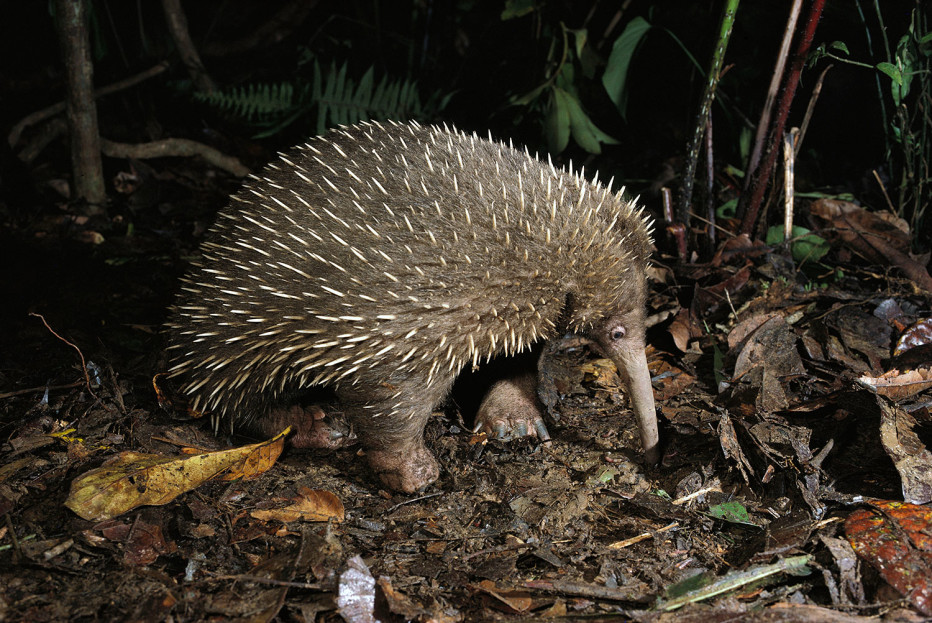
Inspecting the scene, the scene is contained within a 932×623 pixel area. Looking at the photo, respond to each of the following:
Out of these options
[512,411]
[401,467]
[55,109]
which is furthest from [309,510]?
[55,109]

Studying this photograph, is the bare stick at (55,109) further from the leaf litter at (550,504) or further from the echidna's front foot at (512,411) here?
the echidna's front foot at (512,411)

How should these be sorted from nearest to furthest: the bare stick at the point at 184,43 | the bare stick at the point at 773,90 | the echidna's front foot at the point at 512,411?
the echidna's front foot at the point at 512,411
the bare stick at the point at 773,90
the bare stick at the point at 184,43

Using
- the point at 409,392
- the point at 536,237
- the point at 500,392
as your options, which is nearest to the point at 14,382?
the point at 409,392

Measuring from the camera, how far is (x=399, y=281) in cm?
288

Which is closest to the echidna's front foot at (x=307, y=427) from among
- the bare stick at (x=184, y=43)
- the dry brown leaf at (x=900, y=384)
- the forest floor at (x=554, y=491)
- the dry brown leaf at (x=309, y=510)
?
the forest floor at (x=554, y=491)

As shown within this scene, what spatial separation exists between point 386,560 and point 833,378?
245cm

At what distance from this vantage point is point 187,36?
20.0 feet

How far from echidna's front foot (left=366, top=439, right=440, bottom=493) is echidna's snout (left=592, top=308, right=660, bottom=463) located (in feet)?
3.27

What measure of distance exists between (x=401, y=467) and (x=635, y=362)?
1174 millimetres

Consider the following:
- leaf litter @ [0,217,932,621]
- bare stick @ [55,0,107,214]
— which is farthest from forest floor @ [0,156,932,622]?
bare stick @ [55,0,107,214]

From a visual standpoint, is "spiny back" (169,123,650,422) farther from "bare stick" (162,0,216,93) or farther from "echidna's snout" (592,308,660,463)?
"bare stick" (162,0,216,93)

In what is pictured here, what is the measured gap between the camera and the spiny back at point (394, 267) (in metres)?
2.92

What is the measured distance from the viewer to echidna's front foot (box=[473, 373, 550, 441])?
374 cm

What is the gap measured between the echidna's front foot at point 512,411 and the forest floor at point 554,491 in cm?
9
